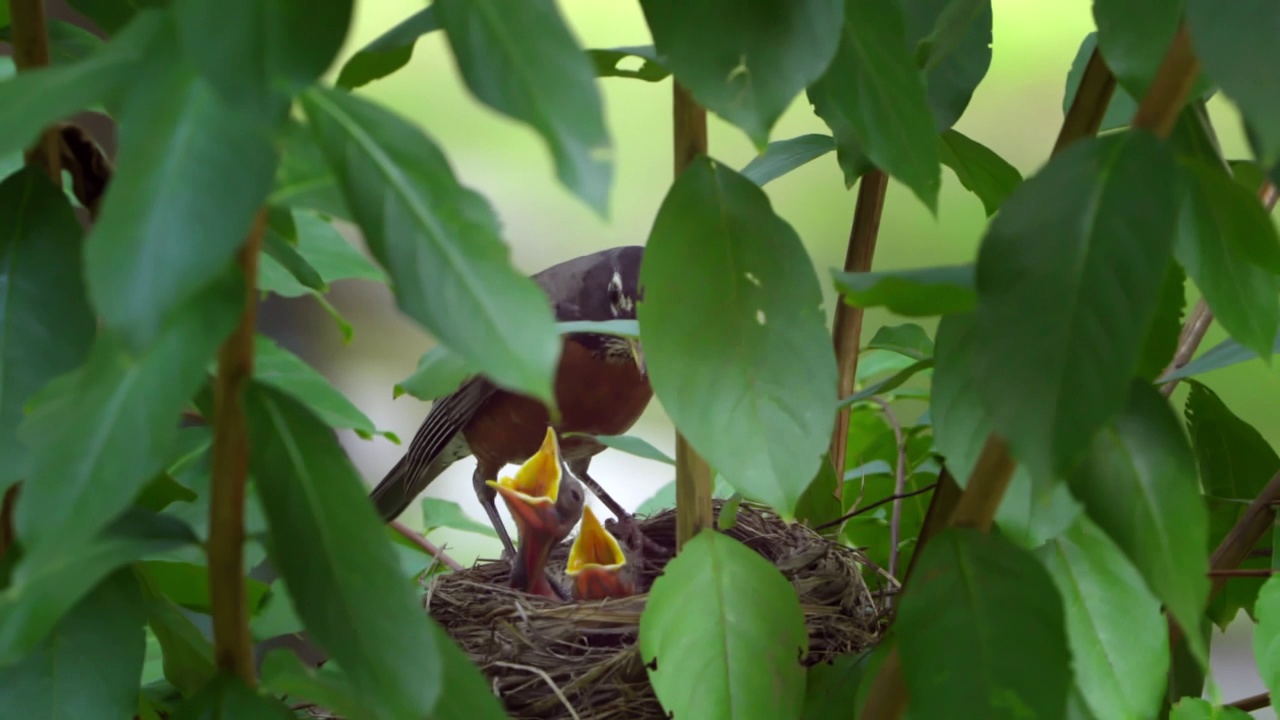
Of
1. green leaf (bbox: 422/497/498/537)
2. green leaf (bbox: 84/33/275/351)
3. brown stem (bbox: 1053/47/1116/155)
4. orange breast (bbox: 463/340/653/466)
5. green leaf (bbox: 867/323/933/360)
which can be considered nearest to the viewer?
green leaf (bbox: 84/33/275/351)

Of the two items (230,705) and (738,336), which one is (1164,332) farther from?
(230,705)

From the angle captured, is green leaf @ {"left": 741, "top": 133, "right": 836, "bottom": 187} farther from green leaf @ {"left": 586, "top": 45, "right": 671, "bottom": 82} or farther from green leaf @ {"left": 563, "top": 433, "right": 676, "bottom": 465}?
green leaf @ {"left": 563, "top": 433, "right": 676, "bottom": 465}

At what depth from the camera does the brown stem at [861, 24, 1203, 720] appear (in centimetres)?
29

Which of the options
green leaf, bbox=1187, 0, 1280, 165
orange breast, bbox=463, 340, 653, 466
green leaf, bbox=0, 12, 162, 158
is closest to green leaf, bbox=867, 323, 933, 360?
orange breast, bbox=463, 340, 653, 466

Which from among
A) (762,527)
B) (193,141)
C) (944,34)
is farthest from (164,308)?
(762,527)

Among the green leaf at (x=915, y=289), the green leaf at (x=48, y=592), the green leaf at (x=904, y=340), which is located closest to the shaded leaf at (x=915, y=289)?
the green leaf at (x=915, y=289)

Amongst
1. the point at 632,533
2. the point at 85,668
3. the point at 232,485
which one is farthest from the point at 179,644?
the point at 632,533

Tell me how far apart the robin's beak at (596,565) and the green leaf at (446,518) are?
0.16 meters

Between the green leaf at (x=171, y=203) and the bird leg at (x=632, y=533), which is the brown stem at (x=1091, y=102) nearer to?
the green leaf at (x=171, y=203)

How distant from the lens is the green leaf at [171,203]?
180 millimetres

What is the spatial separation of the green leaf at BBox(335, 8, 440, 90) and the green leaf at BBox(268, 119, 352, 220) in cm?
9

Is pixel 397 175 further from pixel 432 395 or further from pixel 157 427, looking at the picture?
pixel 432 395

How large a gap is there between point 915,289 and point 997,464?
0.07m

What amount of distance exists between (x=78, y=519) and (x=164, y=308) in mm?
61
